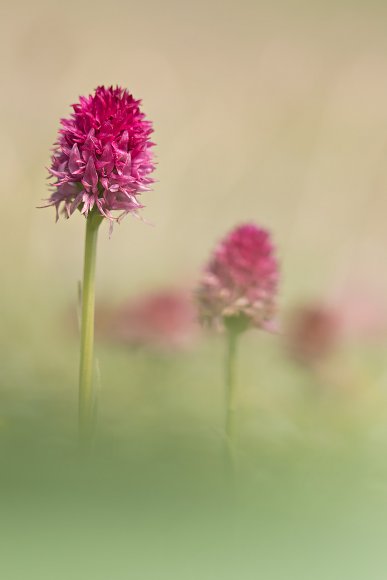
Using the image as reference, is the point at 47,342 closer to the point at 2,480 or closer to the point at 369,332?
the point at 369,332

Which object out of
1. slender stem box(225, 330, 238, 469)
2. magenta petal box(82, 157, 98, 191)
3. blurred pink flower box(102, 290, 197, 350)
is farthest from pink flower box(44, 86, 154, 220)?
blurred pink flower box(102, 290, 197, 350)

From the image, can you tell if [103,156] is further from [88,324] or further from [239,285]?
[239,285]

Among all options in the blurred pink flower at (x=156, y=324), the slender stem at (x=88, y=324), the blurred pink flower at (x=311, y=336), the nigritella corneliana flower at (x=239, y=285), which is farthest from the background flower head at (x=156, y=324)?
the slender stem at (x=88, y=324)

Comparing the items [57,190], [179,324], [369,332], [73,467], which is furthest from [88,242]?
[369,332]

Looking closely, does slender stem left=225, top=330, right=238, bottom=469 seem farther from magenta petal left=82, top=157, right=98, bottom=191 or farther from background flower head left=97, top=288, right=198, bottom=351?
background flower head left=97, top=288, right=198, bottom=351

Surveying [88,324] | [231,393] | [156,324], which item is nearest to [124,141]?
[88,324]

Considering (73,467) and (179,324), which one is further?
(179,324)
